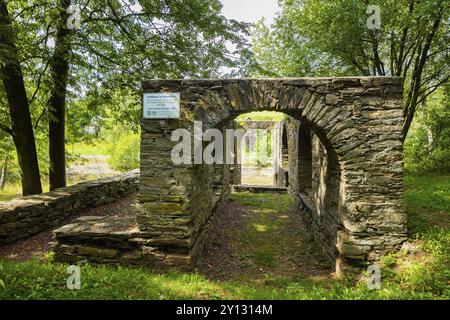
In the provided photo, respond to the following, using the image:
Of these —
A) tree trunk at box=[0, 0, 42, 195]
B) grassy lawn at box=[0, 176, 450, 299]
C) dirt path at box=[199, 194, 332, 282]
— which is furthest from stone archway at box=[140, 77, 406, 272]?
tree trunk at box=[0, 0, 42, 195]

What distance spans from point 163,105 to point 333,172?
299 centimetres

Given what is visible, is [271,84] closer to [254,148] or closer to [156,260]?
[156,260]

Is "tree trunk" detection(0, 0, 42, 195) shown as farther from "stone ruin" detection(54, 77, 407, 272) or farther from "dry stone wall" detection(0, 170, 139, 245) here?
"stone ruin" detection(54, 77, 407, 272)

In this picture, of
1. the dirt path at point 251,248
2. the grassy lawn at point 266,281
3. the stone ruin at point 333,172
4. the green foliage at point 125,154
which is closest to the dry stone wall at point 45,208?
the dirt path at point 251,248

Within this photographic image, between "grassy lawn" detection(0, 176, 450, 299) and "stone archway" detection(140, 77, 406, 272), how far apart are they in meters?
0.38

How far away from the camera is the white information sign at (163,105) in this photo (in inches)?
183

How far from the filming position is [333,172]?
17.1 ft

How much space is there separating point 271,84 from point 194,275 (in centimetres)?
298

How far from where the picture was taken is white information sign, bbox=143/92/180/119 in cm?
464

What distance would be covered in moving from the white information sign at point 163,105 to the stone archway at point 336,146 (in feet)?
0.29

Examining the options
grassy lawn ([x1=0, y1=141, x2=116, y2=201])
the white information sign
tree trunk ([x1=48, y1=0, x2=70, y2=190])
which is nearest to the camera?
the white information sign

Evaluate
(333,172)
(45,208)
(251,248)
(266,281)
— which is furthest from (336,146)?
(45,208)
